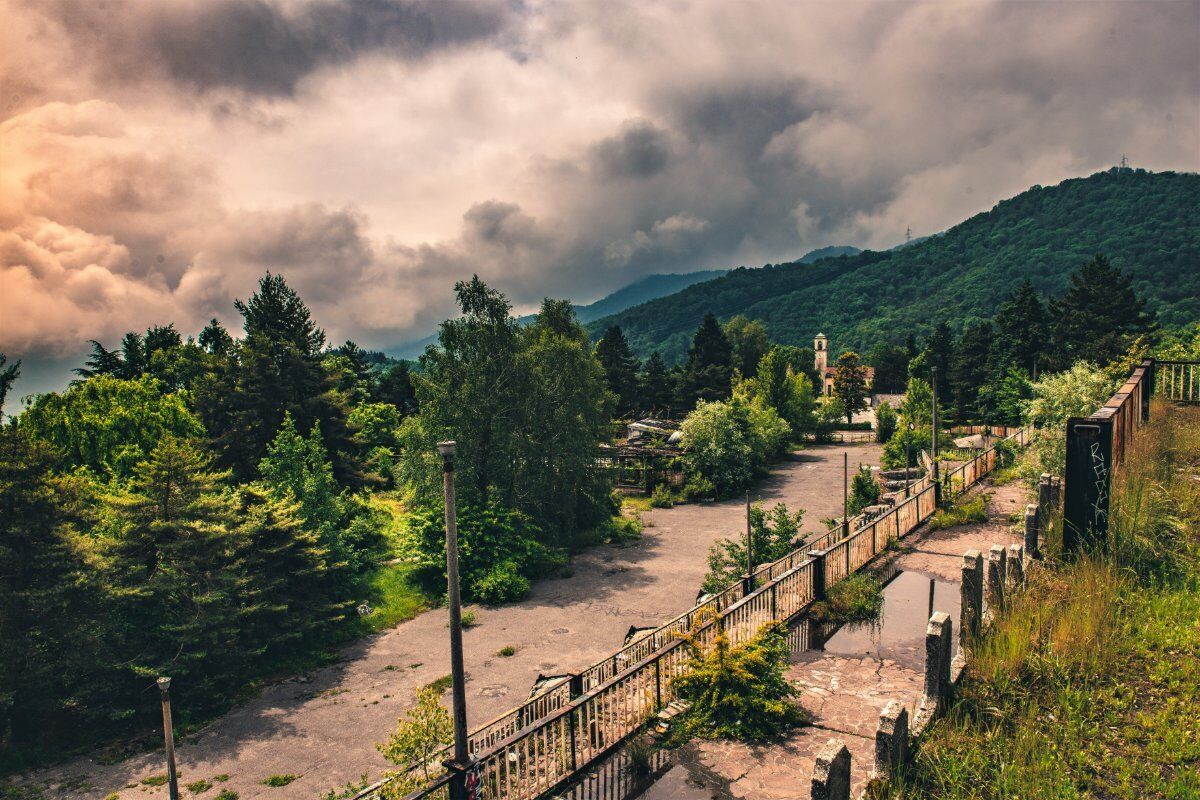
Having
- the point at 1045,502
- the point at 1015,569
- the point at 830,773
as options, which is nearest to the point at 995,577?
the point at 1015,569

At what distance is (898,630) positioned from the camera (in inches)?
493

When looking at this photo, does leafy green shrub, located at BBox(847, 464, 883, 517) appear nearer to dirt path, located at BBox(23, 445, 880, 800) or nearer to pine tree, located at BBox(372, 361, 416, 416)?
dirt path, located at BBox(23, 445, 880, 800)

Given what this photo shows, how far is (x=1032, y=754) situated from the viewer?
6250mm

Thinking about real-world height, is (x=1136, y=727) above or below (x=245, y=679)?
above

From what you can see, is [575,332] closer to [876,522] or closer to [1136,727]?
[876,522]

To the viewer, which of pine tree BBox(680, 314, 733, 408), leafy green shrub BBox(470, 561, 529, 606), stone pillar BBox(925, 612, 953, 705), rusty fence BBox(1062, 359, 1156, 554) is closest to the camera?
stone pillar BBox(925, 612, 953, 705)

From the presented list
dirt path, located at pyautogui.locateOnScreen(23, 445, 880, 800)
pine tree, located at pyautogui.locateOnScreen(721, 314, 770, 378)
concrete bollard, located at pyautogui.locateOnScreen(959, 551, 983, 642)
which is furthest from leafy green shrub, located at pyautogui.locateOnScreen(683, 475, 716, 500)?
pine tree, located at pyautogui.locateOnScreen(721, 314, 770, 378)

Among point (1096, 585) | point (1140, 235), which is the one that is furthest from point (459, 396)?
point (1140, 235)

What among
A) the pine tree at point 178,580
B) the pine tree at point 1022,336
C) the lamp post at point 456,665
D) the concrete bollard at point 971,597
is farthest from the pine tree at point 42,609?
the pine tree at point 1022,336

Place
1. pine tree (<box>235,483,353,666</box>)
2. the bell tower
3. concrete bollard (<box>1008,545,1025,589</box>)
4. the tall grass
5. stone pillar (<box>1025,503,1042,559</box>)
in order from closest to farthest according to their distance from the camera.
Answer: the tall grass → concrete bollard (<box>1008,545,1025,589</box>) → stone pillar (<box>1025,503,1042,559</box>) → pine tree (<box>235,483,353,666</box>) → the bell tower

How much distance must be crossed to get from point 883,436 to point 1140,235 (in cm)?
9967

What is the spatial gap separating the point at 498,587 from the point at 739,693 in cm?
1429

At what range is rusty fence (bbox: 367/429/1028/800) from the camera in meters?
8.47

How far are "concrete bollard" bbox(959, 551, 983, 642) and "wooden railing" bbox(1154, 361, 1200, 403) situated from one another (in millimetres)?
14800
